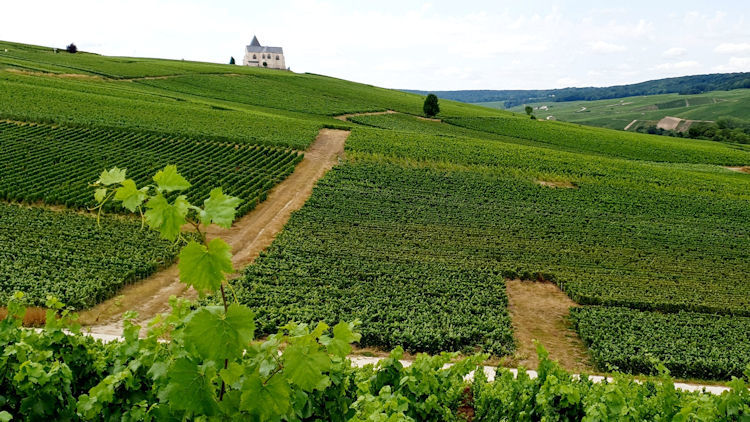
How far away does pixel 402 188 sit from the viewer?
37.9 m

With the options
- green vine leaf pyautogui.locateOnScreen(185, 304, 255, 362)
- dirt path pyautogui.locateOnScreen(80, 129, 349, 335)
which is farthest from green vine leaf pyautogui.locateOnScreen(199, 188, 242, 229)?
dirt path pyautogui.locateOnScreen(80, 129, 349, 335)

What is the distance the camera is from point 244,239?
26516mm

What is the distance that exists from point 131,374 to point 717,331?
21481 mm

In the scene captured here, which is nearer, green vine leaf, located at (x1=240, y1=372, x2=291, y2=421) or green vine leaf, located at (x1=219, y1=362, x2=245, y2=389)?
green vine leaf, located at (x1=219, y1=362, x2=245, y2=389)

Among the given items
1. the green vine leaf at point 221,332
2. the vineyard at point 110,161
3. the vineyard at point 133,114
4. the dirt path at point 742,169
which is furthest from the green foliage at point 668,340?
the dirt path at point 742,169

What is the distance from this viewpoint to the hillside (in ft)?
59.6

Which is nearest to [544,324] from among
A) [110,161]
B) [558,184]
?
[558,184]

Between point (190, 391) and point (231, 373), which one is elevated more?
point (231, 373)

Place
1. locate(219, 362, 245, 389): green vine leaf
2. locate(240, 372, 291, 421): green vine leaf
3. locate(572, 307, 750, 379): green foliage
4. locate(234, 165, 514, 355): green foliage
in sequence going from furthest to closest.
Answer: locate(234, 165, 514, 355): green foliage
locate(572, 307, 750, 379): green foliage
locate(240, 372, 291, 421): green vine leaf
locate(219, 362, 245, 389): green vine leaf

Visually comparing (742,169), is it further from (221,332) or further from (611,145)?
(221,332)

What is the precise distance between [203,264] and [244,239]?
24014 mm

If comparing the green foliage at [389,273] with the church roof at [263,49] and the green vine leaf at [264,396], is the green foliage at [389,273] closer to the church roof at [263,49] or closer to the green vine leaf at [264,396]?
the green vine leaf at [264,396]

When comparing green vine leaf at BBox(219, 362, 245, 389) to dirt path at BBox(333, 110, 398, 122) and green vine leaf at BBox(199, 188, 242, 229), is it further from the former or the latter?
dirt path at BBox(333, 110, 398, 122)

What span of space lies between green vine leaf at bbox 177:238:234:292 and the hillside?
14045 millimetres
